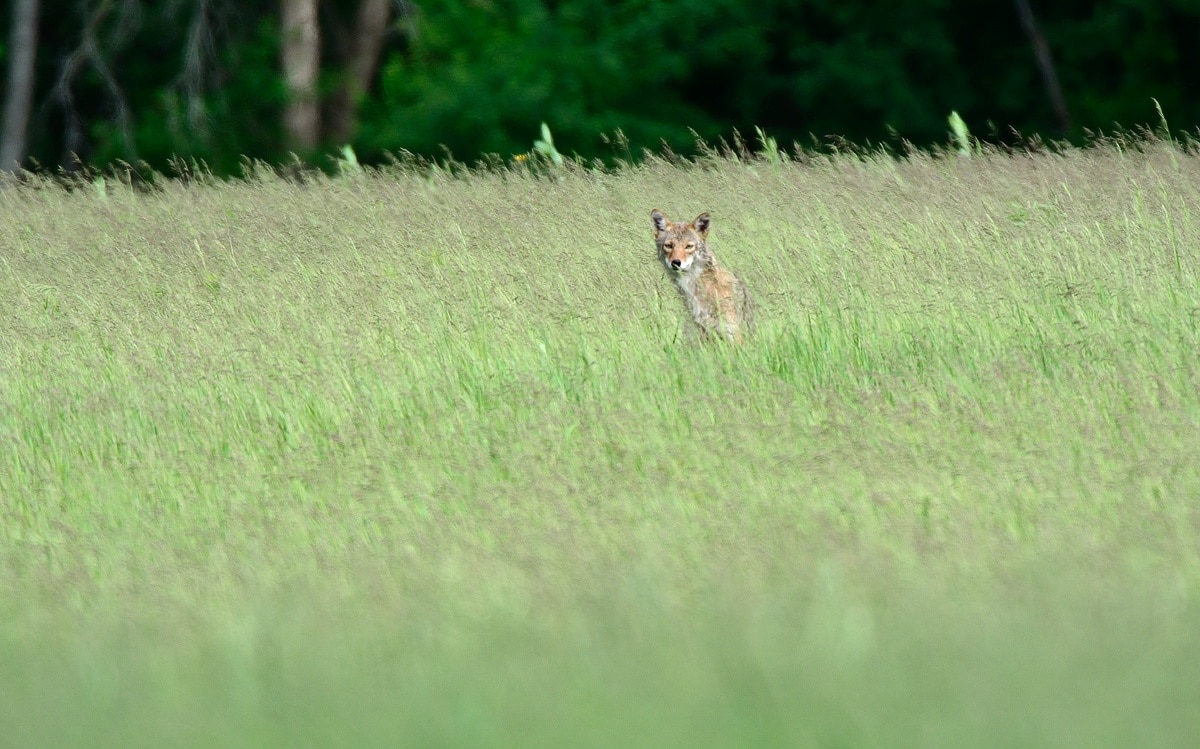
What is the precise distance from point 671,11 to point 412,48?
3.29 m

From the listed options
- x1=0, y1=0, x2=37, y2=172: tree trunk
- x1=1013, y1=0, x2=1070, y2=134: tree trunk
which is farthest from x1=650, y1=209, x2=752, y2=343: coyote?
x1=1013, y1=0, x2=1070, y2=134: tree trunk

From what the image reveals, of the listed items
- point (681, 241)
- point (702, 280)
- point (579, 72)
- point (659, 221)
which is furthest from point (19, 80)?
point (702, 280)

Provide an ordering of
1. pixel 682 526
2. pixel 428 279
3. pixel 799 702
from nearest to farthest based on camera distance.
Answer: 1. pixel 799 702
2. pixel 682 526
3. pixel 428 279

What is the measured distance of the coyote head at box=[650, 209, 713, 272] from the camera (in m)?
7.73

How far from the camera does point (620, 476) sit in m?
4.93

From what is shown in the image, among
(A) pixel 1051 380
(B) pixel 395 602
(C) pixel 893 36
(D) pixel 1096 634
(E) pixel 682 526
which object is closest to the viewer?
(D) pixel 1096 634

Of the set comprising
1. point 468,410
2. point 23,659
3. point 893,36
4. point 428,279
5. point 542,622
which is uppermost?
point 893,36

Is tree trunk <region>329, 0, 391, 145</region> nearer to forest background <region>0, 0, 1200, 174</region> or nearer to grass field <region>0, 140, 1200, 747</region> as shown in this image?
forest background <region>0, 0, 1200, 174</region>

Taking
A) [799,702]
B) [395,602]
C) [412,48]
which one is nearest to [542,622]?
[395,602]

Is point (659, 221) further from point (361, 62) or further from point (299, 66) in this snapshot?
point (361, 62)

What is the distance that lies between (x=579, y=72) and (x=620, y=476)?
15.2m

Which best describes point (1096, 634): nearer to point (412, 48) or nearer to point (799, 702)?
point (799, 702)

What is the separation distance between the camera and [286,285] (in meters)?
8.26

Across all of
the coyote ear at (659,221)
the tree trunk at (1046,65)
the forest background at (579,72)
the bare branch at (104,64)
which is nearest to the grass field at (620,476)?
the coyote ear at (659,221)
